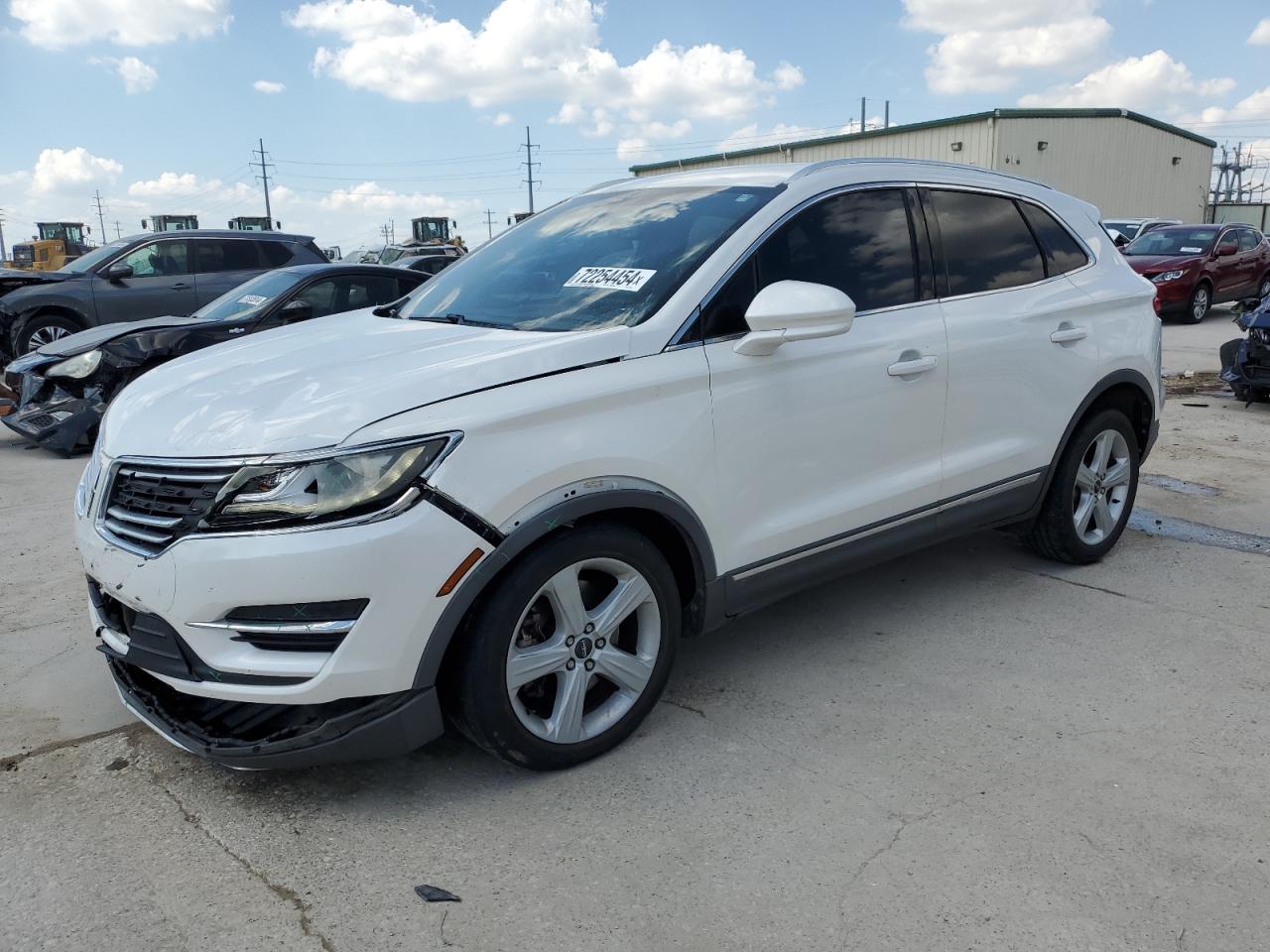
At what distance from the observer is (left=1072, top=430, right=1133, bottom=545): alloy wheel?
4.79 m

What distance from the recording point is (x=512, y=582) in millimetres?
2795

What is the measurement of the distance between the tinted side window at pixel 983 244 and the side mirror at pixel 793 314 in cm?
104

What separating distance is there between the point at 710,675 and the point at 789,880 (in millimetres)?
1255

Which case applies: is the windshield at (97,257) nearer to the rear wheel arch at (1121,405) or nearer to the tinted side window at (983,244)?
the tinted side window at (983,244)

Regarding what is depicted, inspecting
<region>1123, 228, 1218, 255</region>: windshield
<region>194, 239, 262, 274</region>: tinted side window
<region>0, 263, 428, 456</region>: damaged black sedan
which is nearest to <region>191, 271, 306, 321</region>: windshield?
<region>0, 263, 428, 456</region>: damaged black sedan

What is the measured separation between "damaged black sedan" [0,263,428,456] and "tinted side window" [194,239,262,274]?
139 inches

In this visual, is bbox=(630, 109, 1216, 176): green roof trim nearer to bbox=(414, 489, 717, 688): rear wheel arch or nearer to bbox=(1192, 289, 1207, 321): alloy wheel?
bbox=(1192, 289, 1207, 321): alloy wheel

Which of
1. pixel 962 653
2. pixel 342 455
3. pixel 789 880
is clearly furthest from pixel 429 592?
pixel 962 653

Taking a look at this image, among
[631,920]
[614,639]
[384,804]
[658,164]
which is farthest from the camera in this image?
[658,164]

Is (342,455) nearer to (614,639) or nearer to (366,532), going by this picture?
(366,532)

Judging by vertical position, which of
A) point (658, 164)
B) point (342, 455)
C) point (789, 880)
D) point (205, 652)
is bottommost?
point (789, 880)

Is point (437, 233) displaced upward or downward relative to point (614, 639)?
upward

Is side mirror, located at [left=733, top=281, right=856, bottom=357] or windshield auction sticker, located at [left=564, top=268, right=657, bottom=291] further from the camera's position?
windshield auction sticker, located at [left=564, top=268, right=657, bottom=291]

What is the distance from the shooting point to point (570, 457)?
2867 mm
